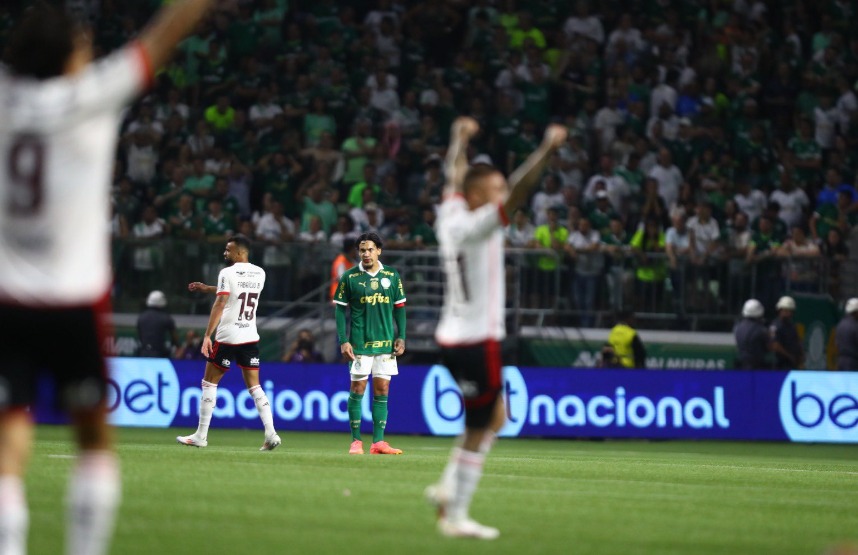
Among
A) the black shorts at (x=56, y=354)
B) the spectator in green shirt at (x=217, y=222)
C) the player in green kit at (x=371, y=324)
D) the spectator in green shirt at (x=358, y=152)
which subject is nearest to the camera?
the black shorts at (x=56, y=354)

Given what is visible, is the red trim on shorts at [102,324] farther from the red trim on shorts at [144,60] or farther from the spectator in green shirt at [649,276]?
the spectator in green shirt at [649,276]

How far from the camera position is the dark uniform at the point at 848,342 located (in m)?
23.4

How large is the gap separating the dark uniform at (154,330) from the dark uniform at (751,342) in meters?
8.89

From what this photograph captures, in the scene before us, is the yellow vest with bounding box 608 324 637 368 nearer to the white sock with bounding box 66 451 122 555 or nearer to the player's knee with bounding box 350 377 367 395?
the player's knee with bounding box 350 377 367 395

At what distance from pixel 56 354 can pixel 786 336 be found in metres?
19.1

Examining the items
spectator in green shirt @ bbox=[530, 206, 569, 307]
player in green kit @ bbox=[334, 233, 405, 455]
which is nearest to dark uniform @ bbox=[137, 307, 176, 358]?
spectator in green shirt @ bbox=[530, 206, 569, 307]

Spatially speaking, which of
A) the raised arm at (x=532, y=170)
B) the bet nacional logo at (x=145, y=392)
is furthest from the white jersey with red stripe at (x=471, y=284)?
the bet nacional logo at (x=145, y=392)

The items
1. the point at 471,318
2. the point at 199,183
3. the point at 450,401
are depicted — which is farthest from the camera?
the point at 199,183

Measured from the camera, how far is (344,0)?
1190 inches

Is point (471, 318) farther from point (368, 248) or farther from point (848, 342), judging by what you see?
point (848, 342)

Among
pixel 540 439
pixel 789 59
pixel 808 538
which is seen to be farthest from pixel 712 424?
pixel 808 538

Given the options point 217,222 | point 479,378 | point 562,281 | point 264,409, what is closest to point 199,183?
point 217,222

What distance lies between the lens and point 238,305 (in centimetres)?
1784

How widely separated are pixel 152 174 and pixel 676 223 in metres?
9.34
